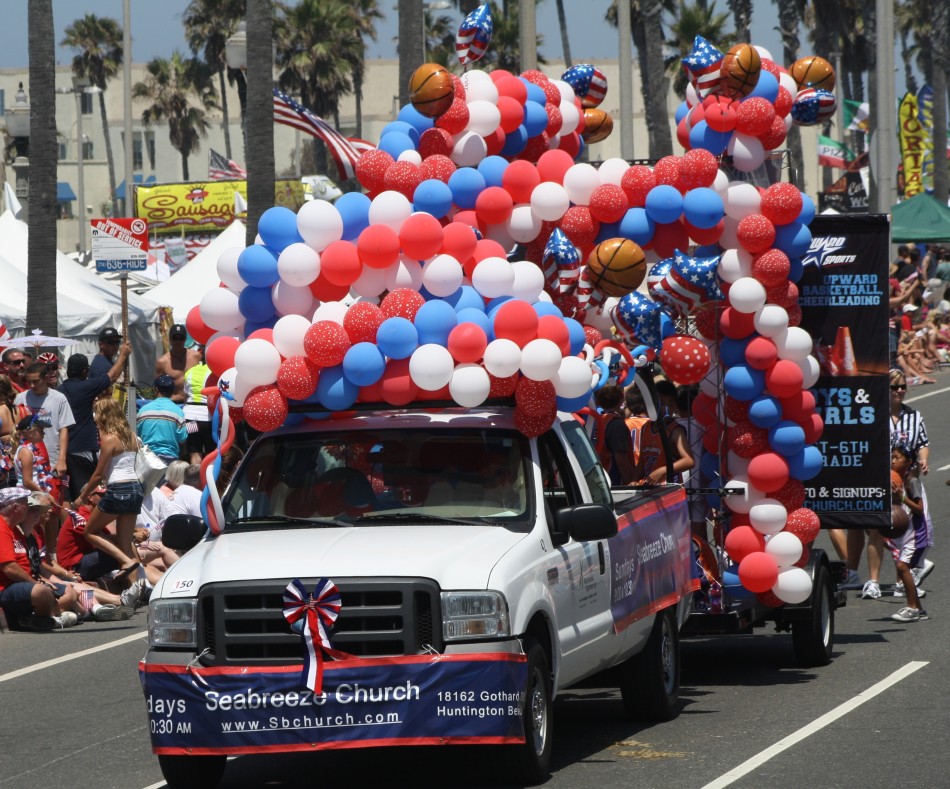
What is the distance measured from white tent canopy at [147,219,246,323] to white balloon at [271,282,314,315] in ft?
72.3

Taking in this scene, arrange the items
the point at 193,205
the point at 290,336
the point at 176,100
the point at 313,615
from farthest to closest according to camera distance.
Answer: the point at 176,100, the point at 193,205, the point at 290,336, the point at 313,615

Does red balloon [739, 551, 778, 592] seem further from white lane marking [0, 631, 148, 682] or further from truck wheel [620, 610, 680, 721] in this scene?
white lane marking [0, 631, 148, 682]

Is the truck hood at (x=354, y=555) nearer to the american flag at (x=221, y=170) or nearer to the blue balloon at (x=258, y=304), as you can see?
the blue balloon at (x=258, y=304)

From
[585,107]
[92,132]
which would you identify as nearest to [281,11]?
[92,132]

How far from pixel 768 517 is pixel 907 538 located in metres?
2.77

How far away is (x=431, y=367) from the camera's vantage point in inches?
343

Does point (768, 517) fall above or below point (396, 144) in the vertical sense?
below

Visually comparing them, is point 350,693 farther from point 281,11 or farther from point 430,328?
point 281,11

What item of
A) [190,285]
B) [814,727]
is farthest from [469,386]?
[190,285]

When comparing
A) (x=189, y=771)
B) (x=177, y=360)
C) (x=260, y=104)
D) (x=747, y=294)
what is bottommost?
(x=189, y=771)

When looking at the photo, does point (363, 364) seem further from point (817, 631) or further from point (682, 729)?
point (817, 631)

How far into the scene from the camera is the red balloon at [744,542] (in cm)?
1148

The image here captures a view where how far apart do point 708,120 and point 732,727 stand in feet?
14.0

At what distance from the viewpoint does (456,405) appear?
9.02m
